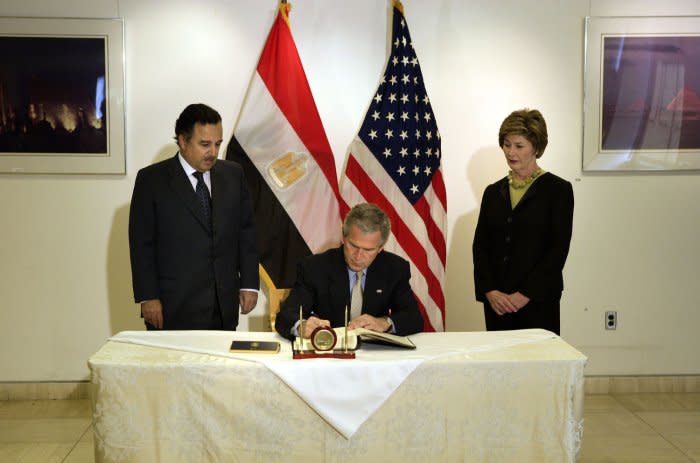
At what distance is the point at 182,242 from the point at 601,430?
232cm

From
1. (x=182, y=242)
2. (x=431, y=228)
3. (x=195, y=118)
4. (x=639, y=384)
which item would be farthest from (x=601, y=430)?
(x=195, y=118)

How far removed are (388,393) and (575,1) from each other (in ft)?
9.82

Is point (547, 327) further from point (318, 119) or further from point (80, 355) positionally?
point (80, 355)

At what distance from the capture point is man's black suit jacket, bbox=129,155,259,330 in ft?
11.1

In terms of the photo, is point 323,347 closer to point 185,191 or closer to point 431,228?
point 185,191

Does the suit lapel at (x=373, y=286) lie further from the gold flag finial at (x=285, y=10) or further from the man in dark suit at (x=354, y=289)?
the gold flag finial at (x=285, y=10)

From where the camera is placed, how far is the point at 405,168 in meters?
4.39

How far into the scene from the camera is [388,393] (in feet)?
8.04

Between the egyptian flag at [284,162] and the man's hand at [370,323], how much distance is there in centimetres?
146

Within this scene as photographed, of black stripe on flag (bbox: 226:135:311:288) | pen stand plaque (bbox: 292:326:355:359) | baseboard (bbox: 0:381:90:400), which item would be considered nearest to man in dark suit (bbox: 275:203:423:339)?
pen stand plaque (bbox: 292:326:355:359)

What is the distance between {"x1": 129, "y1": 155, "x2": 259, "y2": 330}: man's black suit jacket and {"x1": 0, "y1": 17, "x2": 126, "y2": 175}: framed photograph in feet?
3.94

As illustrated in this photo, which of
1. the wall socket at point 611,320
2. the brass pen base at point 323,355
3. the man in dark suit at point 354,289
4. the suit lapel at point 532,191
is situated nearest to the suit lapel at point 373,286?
the man in dark suit at point 354,289

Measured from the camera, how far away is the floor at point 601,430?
374cm

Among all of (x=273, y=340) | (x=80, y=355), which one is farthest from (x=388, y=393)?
(x=80, y=355)
